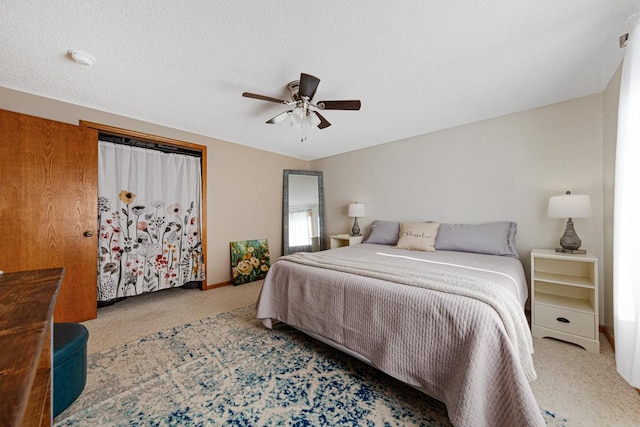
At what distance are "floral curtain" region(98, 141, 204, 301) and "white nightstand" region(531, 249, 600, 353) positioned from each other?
3907mm

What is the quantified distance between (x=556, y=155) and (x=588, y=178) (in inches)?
13.6

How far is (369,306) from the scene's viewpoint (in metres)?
1.61

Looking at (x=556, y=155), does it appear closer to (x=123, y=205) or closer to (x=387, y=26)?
(x=387, y=26)

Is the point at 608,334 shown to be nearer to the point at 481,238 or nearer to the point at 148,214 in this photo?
the point at 481,238

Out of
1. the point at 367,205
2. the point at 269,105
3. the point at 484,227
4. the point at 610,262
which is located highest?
the point at 269,105

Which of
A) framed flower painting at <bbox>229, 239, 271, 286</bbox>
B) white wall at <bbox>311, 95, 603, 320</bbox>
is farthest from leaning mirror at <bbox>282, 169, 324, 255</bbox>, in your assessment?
white wall at <bbox>311, 95, 603, 320</bbox>

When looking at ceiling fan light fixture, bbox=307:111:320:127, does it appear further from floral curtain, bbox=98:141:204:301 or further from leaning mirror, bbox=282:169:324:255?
leaning mirror, bbox=282:169:324:255

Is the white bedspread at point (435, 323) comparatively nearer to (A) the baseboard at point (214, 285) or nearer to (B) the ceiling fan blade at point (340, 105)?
(B) the ceiling fan blade at point (340, 105)

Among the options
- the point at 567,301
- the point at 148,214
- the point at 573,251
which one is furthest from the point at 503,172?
the point at 148,214

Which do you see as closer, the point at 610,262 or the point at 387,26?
the point at 387,26

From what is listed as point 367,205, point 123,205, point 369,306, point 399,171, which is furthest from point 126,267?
point 399,171

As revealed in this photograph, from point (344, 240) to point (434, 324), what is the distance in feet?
9.77

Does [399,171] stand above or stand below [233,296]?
above

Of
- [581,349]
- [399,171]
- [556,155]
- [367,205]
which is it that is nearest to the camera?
[581,349]
